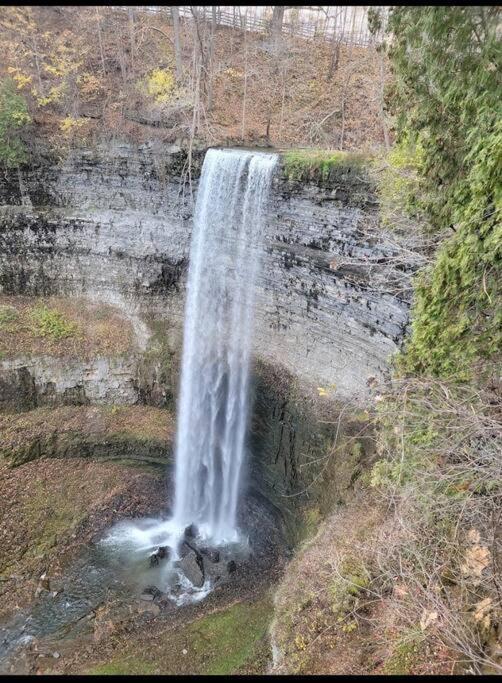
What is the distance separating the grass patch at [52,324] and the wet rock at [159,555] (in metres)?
7.95

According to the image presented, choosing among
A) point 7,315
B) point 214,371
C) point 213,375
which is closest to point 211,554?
point 213,375

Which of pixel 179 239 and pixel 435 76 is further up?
pixel 435 76

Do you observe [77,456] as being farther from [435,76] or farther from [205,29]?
[205,29]

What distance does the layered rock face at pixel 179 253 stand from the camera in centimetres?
1101

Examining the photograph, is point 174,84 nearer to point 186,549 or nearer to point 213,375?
point 213,375

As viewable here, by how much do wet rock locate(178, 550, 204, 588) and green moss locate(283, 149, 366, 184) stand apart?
10.7 metres

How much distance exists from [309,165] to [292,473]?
868 cm

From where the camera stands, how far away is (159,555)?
41.0 feet

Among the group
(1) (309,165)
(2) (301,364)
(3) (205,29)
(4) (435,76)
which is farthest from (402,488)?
(3) (205,29)

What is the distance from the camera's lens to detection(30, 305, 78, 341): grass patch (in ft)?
51.5

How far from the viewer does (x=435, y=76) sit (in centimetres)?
472

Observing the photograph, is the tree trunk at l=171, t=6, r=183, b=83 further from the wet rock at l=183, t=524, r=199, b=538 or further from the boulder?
the boulder

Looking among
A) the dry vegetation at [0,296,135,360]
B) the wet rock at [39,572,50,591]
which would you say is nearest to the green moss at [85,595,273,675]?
the wet rock at [39,572,50,591]

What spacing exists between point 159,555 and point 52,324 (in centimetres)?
871
